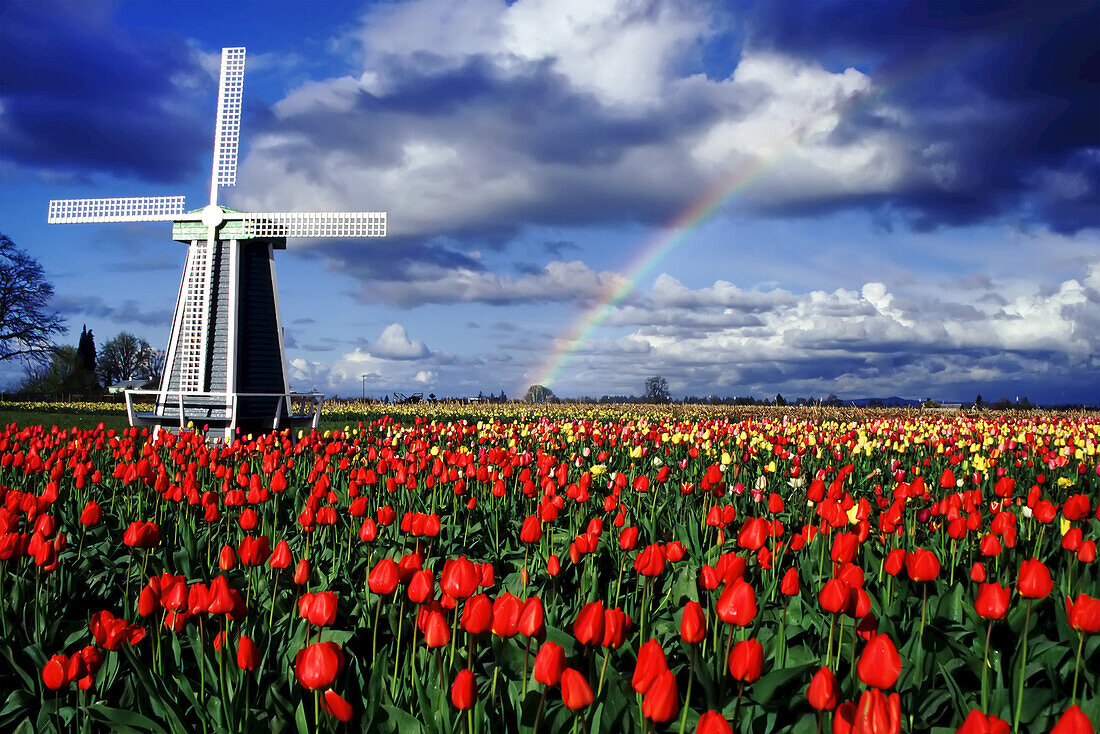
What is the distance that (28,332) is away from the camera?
4800cm

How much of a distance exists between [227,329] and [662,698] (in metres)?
21.3

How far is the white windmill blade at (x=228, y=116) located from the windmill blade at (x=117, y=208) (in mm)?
1591

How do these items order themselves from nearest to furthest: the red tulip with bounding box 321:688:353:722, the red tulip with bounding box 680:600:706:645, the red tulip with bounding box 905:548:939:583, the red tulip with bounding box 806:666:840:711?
1. the red tulip with bounding box 806:666:840:711
2. the red tulip with bounding box 321:688:353:722
3. the red tulip with bounding box 680:600:706:645
4. the red tulip with bounding box 905:548:939:583

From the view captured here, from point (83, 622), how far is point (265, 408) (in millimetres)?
17368

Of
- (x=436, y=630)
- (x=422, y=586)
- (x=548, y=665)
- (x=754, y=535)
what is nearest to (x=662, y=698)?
(x=548, y=665)

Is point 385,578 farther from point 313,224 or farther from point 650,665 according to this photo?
point 313,224

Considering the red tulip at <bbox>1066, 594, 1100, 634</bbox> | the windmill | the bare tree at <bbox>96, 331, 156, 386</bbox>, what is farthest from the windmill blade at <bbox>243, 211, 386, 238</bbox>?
the bare tree at <bbox>96, 331, 156, 386</bbox>

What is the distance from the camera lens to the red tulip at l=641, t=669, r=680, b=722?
7.57 feet

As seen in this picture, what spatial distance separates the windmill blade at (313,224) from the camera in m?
22.5

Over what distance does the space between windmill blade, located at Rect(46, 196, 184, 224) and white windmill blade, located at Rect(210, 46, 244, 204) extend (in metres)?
1.59

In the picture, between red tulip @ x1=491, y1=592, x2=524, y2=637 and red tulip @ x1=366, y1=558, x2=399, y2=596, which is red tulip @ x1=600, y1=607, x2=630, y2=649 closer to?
red tulip @ x1=491, y1=592, x2=524, y2=637

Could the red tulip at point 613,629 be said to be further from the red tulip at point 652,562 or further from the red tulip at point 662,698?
the red tulip at point 652,562

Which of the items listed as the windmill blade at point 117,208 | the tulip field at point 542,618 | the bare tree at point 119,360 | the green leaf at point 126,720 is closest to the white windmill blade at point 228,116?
the windmill blade at point 117,208

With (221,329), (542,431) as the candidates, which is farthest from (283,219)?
(542,431)
